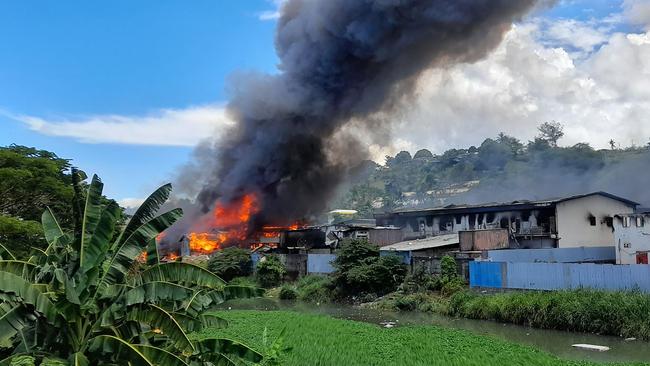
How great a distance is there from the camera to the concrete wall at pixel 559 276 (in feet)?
65.9

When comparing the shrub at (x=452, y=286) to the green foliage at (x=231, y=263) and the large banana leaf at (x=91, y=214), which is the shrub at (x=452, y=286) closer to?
the green foliage at (x=231, y=263)

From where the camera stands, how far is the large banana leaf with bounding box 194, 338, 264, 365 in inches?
307

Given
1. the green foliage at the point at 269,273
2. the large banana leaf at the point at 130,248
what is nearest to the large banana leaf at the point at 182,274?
the large banana leaf at the point at 130,248

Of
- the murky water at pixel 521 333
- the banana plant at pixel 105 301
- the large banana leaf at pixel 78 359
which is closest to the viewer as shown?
the large banana leaf at pixel 78 359

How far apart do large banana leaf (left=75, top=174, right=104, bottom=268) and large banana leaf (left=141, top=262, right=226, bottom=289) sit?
3.06 feet

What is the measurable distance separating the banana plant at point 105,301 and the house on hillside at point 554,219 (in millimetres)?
27316

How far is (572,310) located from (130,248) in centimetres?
1665

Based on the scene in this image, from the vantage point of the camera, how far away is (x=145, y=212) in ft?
27.0

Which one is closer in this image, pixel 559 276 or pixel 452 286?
pixel 559 276

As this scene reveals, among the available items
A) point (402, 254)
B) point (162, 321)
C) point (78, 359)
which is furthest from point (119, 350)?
point (402, 254)

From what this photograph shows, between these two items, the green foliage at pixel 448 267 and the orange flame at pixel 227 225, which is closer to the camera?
the green foliage at pixel 448 267

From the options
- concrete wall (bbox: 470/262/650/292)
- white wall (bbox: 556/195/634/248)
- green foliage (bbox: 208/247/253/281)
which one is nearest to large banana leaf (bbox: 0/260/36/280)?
concrete wall (bbox: 470/262/650/292)

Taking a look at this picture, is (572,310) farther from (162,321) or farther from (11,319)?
(11,319)

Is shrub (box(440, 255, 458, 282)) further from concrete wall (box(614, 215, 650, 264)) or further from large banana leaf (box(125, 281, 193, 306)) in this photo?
large banana leaf (box(125, 281, 193, 306))
